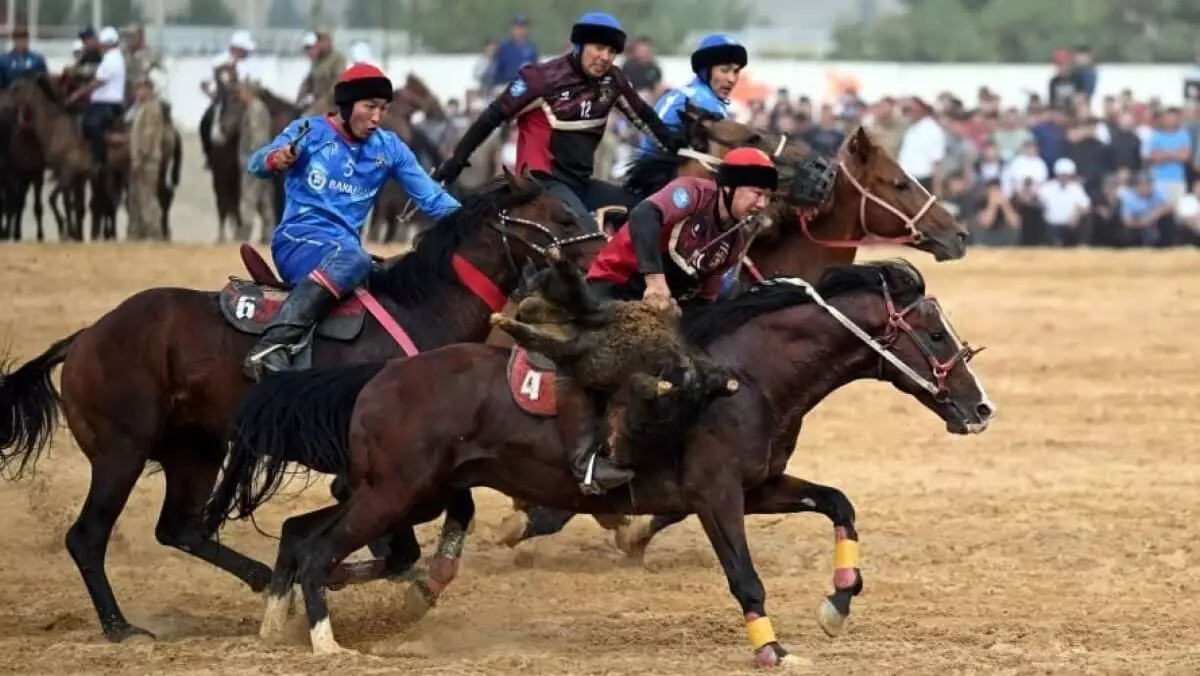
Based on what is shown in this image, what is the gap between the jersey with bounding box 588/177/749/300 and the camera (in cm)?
788

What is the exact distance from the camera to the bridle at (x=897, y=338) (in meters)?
7.69

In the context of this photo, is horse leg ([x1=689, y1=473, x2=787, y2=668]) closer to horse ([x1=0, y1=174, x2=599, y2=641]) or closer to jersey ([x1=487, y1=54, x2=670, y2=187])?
horse ([x1=0, y1=174, x2=599, y2=641])

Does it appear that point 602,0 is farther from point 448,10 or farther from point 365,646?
point 365,646

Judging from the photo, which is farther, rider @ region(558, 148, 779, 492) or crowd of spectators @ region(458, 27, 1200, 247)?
crowd of spectators @ region(458, 27, 1200, 247)

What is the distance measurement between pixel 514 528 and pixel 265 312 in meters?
1.80

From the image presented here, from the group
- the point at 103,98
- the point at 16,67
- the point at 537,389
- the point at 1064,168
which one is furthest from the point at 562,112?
the point at 1064,168

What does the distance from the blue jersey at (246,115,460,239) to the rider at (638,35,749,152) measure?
153cm

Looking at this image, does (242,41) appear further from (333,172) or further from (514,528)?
(333,172)

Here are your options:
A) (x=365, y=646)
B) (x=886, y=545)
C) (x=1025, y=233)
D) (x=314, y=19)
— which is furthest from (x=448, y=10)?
(x=365, y=646)

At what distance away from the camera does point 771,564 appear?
32.7 feet

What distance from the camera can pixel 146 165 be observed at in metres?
21.3

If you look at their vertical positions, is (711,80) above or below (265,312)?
above

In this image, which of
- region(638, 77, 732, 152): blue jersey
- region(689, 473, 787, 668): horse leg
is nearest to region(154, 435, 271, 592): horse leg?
region(689, 473, 787, 668): horse leg

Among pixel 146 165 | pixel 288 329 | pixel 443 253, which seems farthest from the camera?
pixel 146 165
